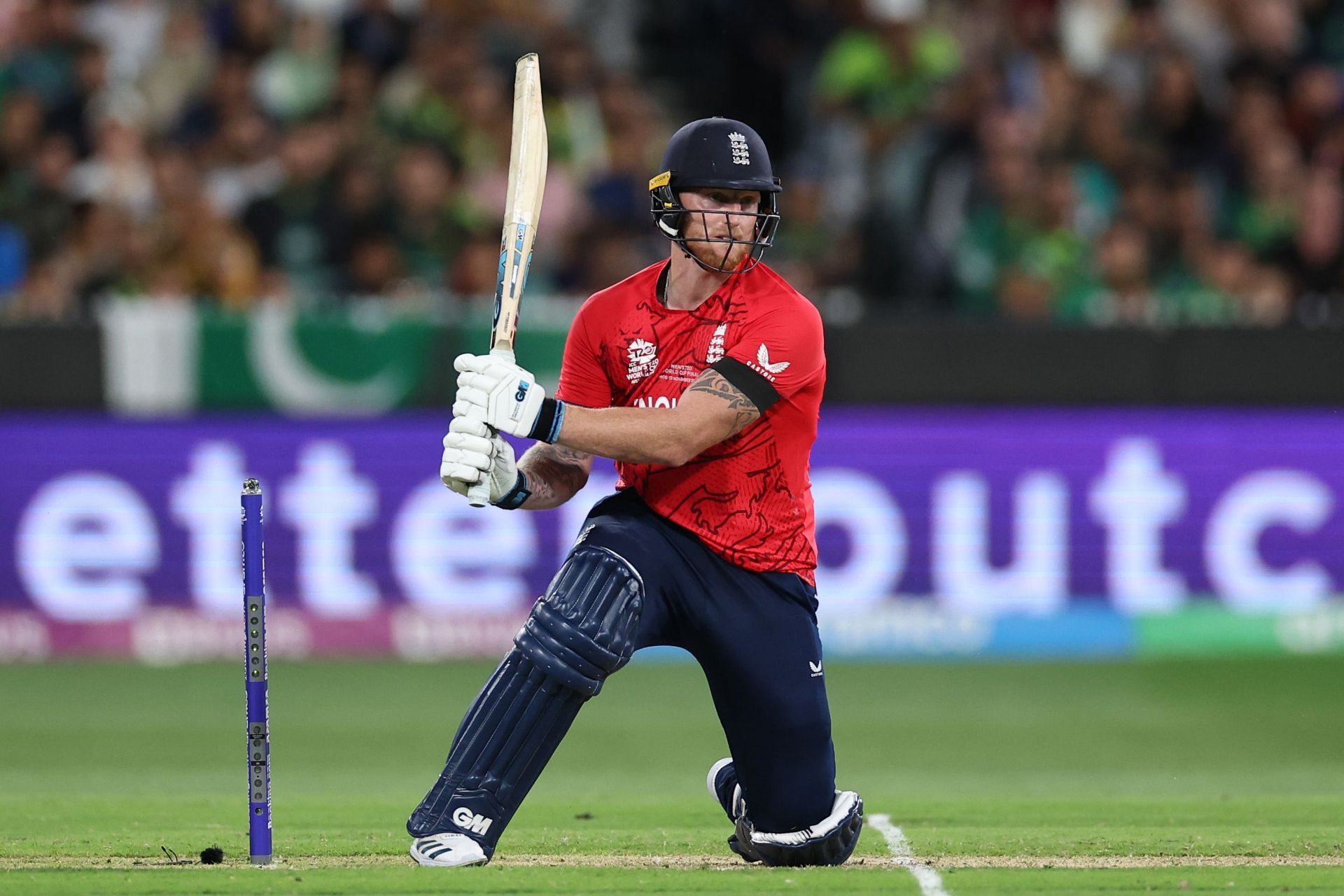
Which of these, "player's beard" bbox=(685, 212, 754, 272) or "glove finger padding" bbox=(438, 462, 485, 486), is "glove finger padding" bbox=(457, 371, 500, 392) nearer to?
"glove finger padding" bbox=(438, 462, 485, 486)

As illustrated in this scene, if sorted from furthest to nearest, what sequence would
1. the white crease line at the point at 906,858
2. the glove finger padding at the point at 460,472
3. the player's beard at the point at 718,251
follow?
the player's beard at the point at 718,251 < the glove finger padding at the point at 460,472 < the white crease line at the point at 906,858

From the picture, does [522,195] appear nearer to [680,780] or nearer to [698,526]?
[698,526]

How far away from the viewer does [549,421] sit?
18.2 ft

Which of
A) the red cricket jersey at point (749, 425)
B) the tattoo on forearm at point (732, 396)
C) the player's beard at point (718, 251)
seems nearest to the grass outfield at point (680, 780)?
the red cricket jersey at point (749, 425)

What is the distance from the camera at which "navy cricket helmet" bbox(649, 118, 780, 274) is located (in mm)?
5977

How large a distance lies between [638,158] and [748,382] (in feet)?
25.6

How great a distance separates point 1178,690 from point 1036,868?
17.2 ft

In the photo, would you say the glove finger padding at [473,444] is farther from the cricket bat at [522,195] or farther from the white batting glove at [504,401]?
the cricket bat at [522,195]

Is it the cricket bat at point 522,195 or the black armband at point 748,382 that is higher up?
the cricket bat at point 522,195

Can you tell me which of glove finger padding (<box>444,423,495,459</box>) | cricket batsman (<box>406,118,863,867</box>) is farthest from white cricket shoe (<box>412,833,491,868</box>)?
glove finger padding (<box>444,423,495,459</box>)

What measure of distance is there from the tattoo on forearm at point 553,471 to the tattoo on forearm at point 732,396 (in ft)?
1.46

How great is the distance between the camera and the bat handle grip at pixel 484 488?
561 cm

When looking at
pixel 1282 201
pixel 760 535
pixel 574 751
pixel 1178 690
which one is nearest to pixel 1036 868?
pixel 760 535

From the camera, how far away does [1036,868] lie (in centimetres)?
574
